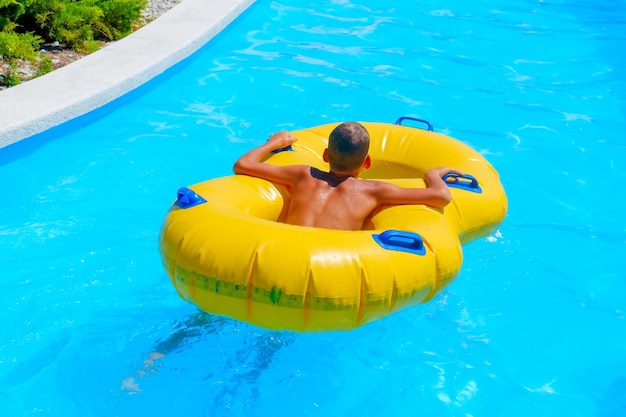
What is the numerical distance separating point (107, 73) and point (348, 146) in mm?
3491

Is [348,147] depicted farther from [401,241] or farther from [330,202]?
[401,241]

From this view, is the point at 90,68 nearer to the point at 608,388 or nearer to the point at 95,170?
the point at 95,170

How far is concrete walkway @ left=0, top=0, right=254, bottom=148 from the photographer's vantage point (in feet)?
18.4

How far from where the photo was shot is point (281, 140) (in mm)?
4250

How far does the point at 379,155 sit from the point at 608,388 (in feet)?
5.99

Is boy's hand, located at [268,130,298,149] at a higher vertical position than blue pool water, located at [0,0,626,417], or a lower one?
higher

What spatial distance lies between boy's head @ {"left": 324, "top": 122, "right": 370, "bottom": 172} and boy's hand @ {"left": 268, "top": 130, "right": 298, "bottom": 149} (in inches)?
22.3

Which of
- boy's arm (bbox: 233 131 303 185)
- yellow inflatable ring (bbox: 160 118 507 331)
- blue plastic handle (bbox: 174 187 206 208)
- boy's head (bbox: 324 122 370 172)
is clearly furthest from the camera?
boy's arm (bbox: 233 131 303 185)

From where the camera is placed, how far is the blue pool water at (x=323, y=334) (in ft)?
12.3

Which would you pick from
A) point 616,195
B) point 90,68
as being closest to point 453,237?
point 616,195

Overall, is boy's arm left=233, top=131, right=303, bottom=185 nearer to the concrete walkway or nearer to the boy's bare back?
the boy's bare back

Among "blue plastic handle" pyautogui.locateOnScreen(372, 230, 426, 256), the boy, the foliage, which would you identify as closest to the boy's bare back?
the boy

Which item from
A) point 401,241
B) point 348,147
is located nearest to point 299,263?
point 401,241

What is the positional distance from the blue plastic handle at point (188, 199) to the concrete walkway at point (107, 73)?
7.97 ft
